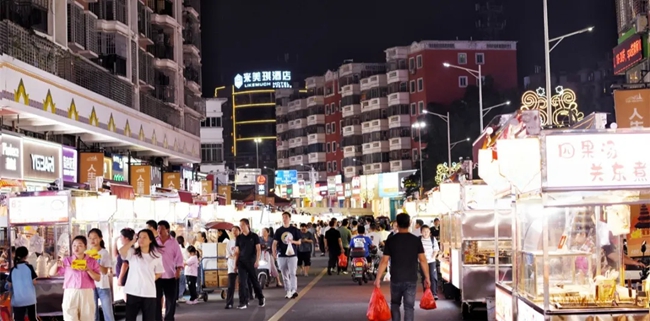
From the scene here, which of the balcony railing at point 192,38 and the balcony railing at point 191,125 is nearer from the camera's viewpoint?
the balcony railing at point 191,125

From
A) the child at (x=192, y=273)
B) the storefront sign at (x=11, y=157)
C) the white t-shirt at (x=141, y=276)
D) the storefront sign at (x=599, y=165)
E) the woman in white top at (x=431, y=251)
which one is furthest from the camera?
the storefront sign at (x=11, y=157)

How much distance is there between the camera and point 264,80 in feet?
572

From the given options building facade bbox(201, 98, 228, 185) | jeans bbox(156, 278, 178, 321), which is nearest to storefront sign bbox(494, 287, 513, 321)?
jeans bbox(156, 278, 178, 321)

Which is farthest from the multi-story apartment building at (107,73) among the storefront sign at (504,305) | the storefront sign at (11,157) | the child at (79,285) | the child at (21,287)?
the storefront sign at (504,305)

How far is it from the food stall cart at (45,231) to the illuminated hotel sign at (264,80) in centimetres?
15232

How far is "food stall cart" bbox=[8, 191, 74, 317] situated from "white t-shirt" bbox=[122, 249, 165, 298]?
Answer: 13.5 feet

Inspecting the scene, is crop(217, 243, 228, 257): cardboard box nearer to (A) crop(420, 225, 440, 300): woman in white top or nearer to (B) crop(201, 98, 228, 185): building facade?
(A) crop(420, 225, 440, 300): woman in white top

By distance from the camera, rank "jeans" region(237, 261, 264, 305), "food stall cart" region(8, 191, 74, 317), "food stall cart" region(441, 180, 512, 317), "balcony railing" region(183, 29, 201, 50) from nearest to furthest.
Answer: "food stall cart" region(8, 191, 74, 317) → "food stall cart" region(441, 180, 512, 317) → "jeans" region(237, 261, 264, 305) → "balcony railing" region(183, 29, 201, 50)

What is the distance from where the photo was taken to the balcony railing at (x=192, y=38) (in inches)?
2609

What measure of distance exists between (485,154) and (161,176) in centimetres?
4237

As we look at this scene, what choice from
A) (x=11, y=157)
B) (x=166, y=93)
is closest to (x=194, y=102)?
(x=166, y=93)

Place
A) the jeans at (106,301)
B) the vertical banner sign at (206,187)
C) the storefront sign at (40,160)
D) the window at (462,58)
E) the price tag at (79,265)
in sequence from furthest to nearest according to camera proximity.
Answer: the window at (462,58) < the vertical banner sign at (206,187) < the storefront sign at (40,160) < the jeans at (106,301) < the price tag at (79,265)

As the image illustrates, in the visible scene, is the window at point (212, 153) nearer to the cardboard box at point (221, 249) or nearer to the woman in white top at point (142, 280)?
the cardboard box at point (221, 249)

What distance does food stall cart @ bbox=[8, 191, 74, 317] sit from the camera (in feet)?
60.8
